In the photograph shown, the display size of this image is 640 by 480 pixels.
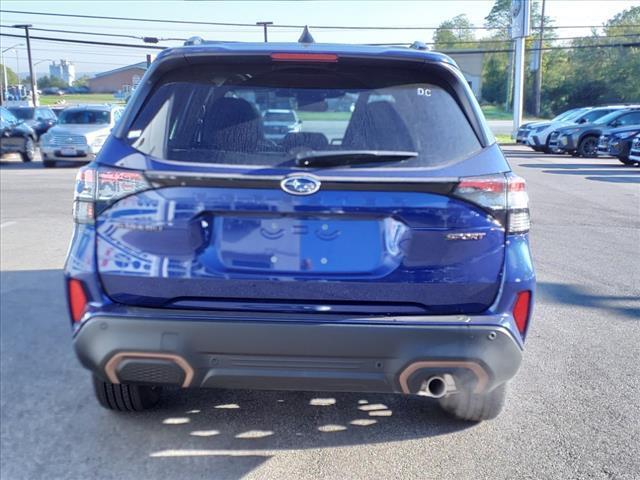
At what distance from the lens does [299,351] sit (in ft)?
9.59

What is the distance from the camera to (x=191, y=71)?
10.5 feet

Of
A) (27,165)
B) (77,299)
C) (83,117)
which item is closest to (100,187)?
(77,299)

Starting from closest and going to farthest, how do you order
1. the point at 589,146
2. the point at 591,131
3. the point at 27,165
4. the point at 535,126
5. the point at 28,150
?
the point at 27,165
the point at 28,150
the point at 591,131
the point at 589,146
the point at 535,126

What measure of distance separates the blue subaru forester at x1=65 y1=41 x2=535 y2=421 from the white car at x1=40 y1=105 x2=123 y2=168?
16.0 meters

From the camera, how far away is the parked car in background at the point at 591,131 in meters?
23.2

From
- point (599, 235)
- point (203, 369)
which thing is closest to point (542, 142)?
point (599, 235)

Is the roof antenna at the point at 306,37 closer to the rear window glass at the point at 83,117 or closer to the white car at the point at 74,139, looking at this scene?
the white car at the point at 74,139

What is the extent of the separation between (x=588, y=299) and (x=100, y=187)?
16.1 ft

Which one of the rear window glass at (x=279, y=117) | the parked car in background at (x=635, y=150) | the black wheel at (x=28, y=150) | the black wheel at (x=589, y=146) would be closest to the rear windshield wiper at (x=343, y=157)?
the rear window glass at (x=279, y=117)

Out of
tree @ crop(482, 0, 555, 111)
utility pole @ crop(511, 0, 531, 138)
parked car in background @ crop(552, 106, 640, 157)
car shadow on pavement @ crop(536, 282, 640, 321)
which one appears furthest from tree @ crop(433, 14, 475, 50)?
car shadow on pavement @ crop(536, 282, 640, 321)

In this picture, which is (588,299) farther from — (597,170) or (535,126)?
(535,126)

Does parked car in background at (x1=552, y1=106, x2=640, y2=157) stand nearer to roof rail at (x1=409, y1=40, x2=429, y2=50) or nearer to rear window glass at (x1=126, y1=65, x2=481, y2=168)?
roof rail at (x1=409, y1=40, x2=429, y2=50)

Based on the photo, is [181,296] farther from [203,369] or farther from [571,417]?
[571,417]

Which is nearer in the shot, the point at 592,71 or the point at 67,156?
the point at 67,156
